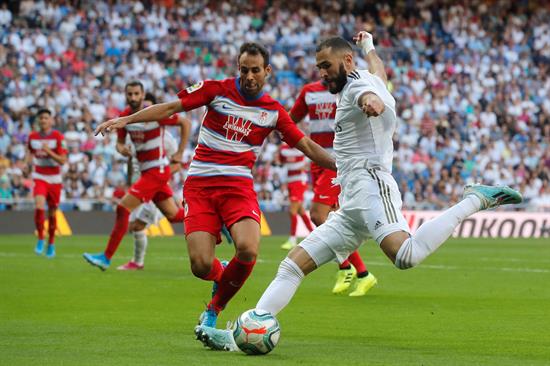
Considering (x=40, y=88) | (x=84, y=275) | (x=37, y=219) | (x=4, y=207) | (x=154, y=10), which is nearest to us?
(x=84, y=275)

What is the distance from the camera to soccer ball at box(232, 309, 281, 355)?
776 centimetres

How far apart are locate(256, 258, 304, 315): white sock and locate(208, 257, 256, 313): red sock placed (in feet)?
2.79

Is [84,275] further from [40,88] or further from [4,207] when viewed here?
[40,88]

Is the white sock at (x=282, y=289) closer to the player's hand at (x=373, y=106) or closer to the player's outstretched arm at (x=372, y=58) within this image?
the player's hand at (x=373, y=106)

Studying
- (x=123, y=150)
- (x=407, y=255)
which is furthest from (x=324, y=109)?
(x=407, y=255)

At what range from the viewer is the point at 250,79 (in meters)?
8.87

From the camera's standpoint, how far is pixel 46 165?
65.2ft

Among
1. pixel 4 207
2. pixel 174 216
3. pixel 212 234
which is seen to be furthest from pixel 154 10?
pixel 212 234

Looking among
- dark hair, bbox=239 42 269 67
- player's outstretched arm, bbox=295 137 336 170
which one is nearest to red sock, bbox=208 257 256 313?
player's outstretched arm, bbox=295 137 336 170

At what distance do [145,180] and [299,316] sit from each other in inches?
223

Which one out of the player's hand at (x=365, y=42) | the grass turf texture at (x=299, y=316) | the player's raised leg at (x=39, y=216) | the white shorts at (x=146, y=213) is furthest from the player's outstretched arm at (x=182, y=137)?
the player's hand at (x=365, y=42)

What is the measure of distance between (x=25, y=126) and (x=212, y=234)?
1971 cm

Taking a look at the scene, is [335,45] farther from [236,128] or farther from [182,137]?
[182,137]

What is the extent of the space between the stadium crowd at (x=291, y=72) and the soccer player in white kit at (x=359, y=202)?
62.9 feet
